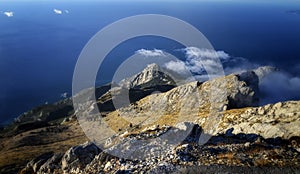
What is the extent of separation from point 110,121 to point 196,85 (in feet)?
77.7

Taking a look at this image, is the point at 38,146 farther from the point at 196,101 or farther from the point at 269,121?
the point at 269,121

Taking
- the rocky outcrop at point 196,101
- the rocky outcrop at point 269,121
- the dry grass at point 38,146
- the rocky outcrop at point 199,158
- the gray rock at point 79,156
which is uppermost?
the rocky outcrop at point 199,158

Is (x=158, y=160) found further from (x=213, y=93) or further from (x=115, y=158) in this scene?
(x=213, y=93)

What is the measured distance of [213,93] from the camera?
65625 millimetres

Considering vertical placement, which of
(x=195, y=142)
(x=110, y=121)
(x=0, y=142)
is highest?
(x=195, y=142)

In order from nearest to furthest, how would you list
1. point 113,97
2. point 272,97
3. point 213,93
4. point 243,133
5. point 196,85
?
point 243,133 < point 213,93 < point 196,85 < point 113,97 < point 272,97

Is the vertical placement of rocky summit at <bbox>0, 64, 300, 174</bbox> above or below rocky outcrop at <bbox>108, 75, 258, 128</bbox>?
above

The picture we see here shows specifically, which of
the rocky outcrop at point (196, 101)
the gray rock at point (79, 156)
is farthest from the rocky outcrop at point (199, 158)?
the rocky outcrop at point (196, 101)

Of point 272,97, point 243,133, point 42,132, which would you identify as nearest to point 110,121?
point 42,132

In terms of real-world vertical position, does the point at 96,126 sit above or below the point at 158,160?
below

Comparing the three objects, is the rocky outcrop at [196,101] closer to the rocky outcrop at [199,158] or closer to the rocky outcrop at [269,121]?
the rocky outcrop at [269,121]

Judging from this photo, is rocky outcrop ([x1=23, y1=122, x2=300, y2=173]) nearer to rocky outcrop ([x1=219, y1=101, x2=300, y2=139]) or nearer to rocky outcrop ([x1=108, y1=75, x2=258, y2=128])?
rocky outcrop ([x1=219, y1=101, x2=300, y2=139])

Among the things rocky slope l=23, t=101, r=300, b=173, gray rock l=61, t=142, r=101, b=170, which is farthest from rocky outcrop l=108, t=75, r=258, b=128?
gray rock l=61, t=142, r=101, b=170

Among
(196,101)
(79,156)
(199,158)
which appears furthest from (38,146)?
(199,158)
